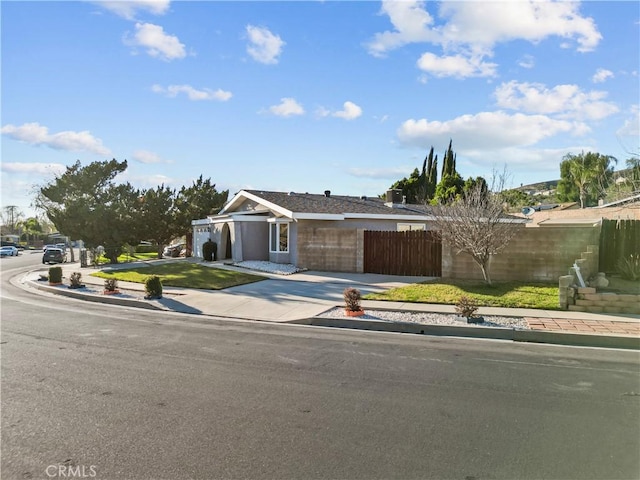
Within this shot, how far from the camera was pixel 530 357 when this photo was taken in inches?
311

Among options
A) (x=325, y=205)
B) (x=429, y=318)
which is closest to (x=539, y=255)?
(x=429, y=318)

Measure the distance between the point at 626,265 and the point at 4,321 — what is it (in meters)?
17.2

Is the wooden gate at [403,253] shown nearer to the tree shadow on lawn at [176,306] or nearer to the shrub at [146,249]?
the tree shadow on lawn at [176,306]

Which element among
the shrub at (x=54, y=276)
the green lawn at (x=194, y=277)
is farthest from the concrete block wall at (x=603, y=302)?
the shrub at (x=54, y=276)

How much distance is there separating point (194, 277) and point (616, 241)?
15.7 m

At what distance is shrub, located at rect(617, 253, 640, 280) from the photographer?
13.4 meters

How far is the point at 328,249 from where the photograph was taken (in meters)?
21.5

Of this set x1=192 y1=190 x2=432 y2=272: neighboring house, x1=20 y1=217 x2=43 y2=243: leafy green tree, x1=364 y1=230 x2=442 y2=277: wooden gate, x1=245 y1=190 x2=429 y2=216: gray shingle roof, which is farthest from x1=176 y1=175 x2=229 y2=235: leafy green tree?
x1=20 y1=217 x2=43 y2=243: leafy green tree

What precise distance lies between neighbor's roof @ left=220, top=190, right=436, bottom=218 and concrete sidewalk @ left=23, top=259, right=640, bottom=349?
3.84 meters

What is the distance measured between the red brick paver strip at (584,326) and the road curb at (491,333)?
0.99 ft

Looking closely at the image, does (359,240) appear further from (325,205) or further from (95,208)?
(95,208)

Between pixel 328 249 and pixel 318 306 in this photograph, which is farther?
pixel 328 249

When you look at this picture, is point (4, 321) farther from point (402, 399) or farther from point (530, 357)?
point (530, 357)

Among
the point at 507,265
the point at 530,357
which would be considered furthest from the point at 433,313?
the point at 507,265
